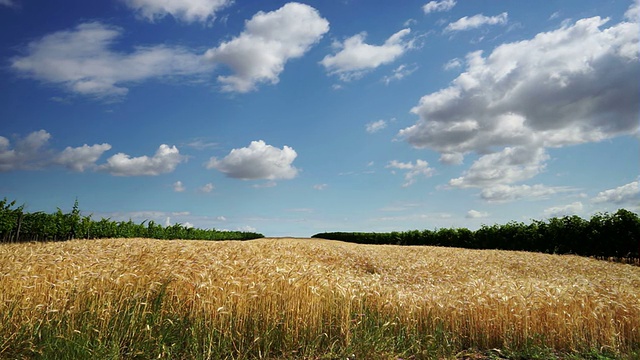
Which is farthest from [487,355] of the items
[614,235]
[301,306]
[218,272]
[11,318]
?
[614,235]

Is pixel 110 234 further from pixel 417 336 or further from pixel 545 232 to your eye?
pixel 545 232

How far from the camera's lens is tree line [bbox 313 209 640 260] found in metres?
23.7

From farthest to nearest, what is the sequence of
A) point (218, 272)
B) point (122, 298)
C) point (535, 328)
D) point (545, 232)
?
point (545, 232) → point (218, 272) → point (535, 328) → point (122, 298)

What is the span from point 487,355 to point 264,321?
3.32 meters

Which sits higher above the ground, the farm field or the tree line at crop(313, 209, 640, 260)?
the tree line at crop(313, 209, 640, 260)

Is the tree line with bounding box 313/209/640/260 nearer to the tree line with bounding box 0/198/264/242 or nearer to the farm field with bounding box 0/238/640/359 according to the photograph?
the farm field with bounding box 0/238/640/359

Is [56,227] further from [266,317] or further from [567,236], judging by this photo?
[567,236]

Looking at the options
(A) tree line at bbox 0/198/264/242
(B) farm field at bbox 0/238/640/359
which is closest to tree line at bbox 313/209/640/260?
(B) farm field at bbox 0/238/640/359

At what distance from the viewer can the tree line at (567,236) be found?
23.7m

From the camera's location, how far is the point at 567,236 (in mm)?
26281

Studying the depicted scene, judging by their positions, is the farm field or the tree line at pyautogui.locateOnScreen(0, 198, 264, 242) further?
the tree line at pyautogui.locateOnScreen(0, 198, 264, 242)

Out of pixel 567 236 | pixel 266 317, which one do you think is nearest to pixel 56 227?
pixel 266 317

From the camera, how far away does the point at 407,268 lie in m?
14.8

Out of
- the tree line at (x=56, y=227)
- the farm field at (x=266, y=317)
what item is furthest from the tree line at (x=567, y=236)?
the tree line at (x=56, y=227)
